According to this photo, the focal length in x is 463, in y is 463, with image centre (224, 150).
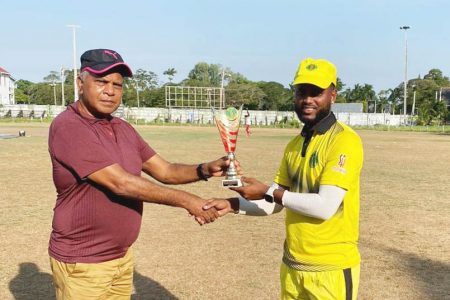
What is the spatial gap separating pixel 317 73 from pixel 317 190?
71 cm

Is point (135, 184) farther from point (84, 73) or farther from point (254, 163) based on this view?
point (254, 163)

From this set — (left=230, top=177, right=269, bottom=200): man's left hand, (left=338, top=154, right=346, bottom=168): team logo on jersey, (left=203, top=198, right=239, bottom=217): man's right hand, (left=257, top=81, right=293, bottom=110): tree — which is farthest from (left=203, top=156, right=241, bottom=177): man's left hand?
(left=257, top=81, right=293, bottom=110): tree

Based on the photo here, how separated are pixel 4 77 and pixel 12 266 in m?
101

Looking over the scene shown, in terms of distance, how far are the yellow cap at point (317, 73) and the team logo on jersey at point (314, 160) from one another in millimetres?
417

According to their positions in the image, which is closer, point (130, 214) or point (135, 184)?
point (135, 184)

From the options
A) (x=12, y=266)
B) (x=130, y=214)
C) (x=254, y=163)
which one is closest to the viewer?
(x=130, y=214)

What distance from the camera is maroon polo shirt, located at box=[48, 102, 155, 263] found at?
2.76 meters

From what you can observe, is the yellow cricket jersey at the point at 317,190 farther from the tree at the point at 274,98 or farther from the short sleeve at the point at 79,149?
the tree at the point at 274,98

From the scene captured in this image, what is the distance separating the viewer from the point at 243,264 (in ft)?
20.3

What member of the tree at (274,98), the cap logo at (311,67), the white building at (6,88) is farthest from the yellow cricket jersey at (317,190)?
the white building at (6,88)

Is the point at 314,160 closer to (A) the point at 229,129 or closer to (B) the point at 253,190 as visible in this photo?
(B) the point at 253,190

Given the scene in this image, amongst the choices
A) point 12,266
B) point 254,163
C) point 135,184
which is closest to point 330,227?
point 135,184

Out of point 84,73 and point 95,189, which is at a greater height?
point 84,73

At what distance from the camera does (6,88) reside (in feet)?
321
